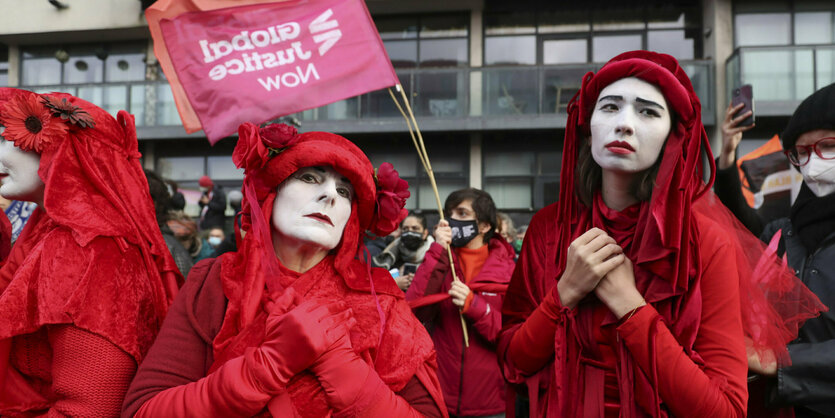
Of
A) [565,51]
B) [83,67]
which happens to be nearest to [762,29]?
[565,51]

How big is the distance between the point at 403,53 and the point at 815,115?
39.5ft

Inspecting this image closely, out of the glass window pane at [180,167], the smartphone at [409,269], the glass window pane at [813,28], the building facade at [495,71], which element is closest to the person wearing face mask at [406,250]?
the smartphone at [409,269]

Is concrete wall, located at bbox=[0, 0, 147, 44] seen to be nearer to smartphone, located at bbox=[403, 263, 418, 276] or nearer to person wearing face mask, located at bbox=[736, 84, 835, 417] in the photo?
smartphone, located at bbox=[403, 263, 418, 276]

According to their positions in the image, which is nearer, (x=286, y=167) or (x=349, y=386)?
(x=349, y=386)

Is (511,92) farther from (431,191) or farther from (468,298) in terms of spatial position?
(468,298)

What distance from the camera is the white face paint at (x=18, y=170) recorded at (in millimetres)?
1978

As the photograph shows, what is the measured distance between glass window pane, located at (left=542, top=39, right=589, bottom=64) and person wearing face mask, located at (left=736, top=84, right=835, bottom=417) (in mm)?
11420

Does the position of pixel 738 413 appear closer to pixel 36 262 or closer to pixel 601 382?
pixel 601 382

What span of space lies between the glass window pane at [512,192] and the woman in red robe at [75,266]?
11.5 meters

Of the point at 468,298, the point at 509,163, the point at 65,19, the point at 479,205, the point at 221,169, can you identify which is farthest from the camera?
the point at 65,19

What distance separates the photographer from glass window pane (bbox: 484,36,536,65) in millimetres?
13422

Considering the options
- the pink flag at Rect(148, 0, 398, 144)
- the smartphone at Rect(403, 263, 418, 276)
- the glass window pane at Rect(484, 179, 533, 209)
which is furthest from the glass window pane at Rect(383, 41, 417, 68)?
the pink flag at Rect(148, 0, 398, 144)

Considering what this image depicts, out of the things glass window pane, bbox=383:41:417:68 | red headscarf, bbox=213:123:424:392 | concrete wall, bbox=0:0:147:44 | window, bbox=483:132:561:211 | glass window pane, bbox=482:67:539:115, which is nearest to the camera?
red headscarf, bbox=213:123:424:392

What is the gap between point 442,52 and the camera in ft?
44.7
